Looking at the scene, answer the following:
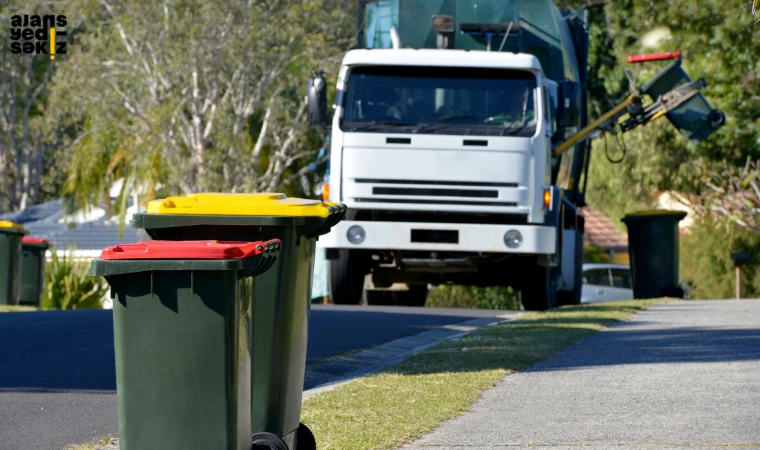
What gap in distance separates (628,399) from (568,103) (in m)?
8.00

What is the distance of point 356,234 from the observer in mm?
14055

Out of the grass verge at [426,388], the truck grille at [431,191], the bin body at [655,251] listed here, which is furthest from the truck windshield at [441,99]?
the bin body at [655,251]

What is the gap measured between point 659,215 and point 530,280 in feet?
9.34

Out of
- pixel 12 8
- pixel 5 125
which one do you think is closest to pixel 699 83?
pixel 12 8

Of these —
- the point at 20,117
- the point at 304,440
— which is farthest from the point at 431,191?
the point at 20,117

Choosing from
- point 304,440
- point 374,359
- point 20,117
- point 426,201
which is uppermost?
point 20,117

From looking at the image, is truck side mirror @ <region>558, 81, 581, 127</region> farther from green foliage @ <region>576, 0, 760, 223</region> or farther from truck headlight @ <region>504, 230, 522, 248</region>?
green foliage @ <region>576, 0, 760, 223</region>

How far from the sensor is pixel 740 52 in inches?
957

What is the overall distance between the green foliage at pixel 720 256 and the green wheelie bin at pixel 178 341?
25.1 metres

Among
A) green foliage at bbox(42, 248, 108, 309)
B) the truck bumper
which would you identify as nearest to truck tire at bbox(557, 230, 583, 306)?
the truck bumper

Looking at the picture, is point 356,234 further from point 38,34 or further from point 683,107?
point 38,34

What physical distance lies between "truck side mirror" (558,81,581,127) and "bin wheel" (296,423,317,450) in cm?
965

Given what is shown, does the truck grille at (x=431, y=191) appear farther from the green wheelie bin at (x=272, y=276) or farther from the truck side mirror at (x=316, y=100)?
the green wheelie bin at (x=272, y=276)

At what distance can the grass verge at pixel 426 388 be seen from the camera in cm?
612
